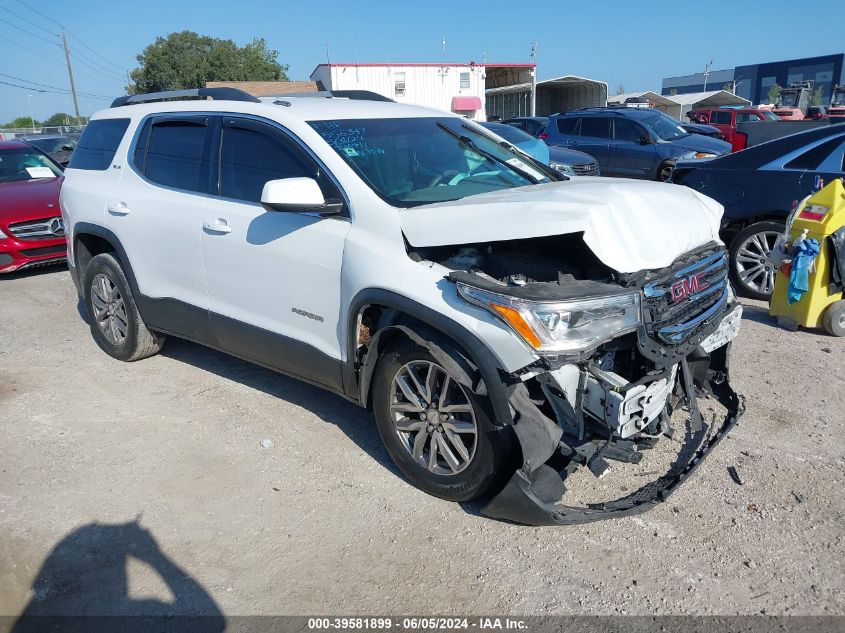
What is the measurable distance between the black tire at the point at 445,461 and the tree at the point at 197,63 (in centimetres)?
6102

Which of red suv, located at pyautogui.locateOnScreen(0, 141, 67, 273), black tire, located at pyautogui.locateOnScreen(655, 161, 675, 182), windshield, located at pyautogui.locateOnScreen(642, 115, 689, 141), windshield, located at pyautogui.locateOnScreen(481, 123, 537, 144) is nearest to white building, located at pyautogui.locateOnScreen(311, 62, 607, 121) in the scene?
windshield, located at pyautogui.locateOnScreen(642, 115, 689, 141)

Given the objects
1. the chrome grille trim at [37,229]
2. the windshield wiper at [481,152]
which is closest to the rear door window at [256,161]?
the windshield wiper at [481,152]

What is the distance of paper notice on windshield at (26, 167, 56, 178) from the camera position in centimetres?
966

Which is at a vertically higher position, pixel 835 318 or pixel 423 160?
pixel 423 160

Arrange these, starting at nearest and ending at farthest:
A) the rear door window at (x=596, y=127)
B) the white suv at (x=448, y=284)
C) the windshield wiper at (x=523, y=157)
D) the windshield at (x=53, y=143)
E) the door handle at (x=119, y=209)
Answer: the white suv at (x=448, y=284), the windshield wiper at (x=523, y=157), the door handle at (x=119, y=209), the rear door window at (x=596, y=127), the windshield at (x=53, y=143)

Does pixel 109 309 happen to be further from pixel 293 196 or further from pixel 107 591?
pixel 107 591

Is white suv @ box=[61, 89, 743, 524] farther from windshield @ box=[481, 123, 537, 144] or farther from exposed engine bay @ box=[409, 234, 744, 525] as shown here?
windshield @ box=[481, 123, 537, 144]

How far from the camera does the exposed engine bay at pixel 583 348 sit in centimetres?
291

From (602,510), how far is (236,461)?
6.95 feet

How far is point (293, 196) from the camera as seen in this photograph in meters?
3.47

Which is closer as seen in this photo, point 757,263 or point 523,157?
point 523,157

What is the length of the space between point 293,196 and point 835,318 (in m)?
4.56

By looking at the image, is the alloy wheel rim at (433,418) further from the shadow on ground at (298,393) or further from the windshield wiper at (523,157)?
the windshield wiper at (523,157)

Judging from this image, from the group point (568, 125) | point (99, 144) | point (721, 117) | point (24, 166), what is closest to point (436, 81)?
point (721, 117)
